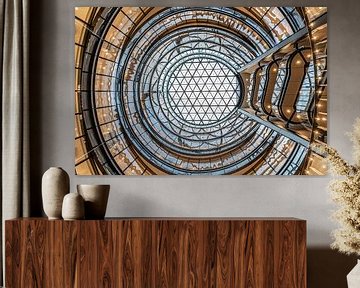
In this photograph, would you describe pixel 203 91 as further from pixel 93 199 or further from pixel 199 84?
pixel 93 199

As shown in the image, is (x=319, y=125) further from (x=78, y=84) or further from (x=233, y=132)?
(x=78, y=84)

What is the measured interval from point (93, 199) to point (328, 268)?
150cm

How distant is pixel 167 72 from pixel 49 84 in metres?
0.74

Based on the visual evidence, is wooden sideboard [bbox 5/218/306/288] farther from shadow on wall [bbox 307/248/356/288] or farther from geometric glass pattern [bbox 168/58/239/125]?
geometric glass pattern [bbox 168/58/239/125]

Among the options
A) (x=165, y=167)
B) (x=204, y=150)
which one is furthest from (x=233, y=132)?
(x=165, y=167)

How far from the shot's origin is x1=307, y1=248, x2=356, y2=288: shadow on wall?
3.56 m

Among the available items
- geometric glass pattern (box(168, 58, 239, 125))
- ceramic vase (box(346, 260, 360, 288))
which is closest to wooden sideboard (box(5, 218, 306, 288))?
ceramic vase (box(346, 260, 360, 288))

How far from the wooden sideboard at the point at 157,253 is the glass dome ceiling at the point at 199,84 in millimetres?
546

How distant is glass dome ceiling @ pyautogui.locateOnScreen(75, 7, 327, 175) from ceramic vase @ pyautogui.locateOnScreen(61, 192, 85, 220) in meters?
0.49

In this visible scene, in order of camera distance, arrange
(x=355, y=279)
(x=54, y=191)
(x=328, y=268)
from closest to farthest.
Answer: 1. (x=355, y=279)
2. (x=54, y=191)
3. (x=328, y=268)

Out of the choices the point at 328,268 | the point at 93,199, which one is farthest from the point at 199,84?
the point at 328,268

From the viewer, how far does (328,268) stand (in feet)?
11.7

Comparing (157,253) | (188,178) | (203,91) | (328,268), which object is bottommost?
(328,268)

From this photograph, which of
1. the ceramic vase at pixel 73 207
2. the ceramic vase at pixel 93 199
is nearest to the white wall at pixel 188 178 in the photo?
the ceramic vase at pixel 93 199
